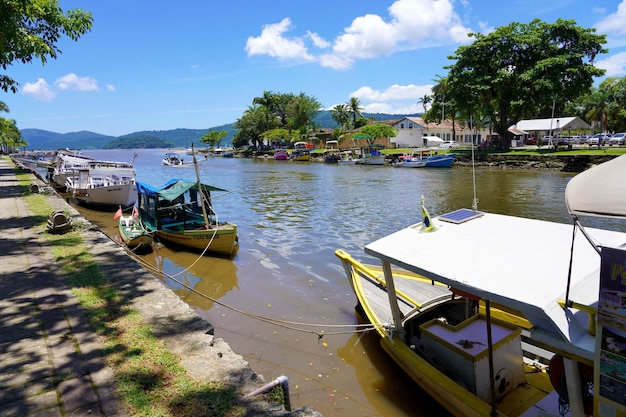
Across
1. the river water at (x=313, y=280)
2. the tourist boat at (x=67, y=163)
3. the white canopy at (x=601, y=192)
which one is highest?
the tourist boat at (x=67, y=163)

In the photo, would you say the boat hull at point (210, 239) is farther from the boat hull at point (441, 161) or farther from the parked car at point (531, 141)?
the parked car at point (531, 141)

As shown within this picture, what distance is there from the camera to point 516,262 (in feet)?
13.2

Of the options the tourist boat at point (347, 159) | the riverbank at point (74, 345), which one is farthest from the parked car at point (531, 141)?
the riverbank at point (74, 345)

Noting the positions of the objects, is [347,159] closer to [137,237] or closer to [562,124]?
[562,124]

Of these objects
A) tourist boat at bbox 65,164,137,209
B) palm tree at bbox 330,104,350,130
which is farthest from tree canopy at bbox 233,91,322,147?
tourist boat at bbox 65,164,137,209

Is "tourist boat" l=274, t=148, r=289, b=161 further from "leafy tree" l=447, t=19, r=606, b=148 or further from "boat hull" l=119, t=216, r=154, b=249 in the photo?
"boat hull" l=119, t=216, r=154, b=249

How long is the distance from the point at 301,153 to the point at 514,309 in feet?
238

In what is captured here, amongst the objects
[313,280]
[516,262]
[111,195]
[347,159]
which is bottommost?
[313,280]

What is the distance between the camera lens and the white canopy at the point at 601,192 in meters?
2.88

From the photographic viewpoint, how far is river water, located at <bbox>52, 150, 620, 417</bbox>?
6.07 metres

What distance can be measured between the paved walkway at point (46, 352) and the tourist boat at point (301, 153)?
6433cm

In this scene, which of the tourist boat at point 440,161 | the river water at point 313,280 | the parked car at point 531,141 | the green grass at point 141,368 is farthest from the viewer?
the parked car at point 531,141

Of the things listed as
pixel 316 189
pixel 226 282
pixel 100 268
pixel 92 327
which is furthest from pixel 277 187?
pixel 92 327

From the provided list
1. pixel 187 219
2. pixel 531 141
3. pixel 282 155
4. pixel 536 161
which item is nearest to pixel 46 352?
pixel 187 219
